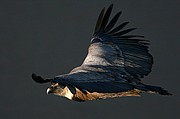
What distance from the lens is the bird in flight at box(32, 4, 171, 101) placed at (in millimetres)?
2639

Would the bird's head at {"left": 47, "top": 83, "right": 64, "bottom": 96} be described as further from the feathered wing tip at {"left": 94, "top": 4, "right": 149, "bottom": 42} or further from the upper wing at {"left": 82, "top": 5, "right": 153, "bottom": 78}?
the feathered wing tip at {"left": 94, "top": 4, "right": 149, "bottom": 42}

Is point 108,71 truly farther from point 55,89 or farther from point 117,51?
point 117,51

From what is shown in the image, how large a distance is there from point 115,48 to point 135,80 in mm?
461

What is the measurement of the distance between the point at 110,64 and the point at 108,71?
194 millimetres

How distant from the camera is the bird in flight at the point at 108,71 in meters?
2.64

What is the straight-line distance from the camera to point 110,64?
3352 mm

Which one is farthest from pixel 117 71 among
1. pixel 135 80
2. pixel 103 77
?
pixel 103 77

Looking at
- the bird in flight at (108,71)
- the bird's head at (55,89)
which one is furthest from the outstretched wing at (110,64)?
the bird's head at (55,89)

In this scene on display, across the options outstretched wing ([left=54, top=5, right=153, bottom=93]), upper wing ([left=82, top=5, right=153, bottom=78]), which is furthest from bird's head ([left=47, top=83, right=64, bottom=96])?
upper wing ([left=82, top=5, right=153, bottom=78])

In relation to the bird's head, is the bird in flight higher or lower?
higher

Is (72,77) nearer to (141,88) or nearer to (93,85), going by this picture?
(93,85)

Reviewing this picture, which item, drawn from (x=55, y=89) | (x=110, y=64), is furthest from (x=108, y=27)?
(x=55, y=89)

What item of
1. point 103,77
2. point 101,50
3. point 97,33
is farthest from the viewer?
point 97,33

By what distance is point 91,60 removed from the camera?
3420 mm
